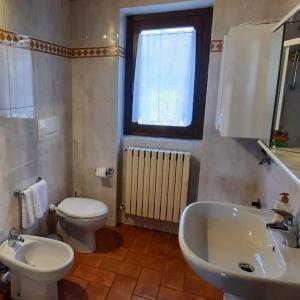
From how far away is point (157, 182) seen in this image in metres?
2.35

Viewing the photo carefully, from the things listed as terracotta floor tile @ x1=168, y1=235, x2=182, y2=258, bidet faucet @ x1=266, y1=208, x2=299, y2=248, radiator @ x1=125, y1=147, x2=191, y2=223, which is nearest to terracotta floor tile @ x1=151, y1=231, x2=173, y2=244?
terracotta floor tile @ x1=168, y1=235, x2=182, y2=258

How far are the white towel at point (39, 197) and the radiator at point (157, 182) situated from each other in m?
0.77

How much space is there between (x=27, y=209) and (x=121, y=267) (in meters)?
0.89

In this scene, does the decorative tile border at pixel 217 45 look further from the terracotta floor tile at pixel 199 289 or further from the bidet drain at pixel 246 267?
the terracotta floor tile at pixel 199 289

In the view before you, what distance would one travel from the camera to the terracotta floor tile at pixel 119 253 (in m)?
2.15

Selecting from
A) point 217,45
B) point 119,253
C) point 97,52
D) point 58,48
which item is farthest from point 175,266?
point 58,48

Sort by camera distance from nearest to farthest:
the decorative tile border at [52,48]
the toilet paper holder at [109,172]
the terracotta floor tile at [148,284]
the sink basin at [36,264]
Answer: the sink basin at [36,264] → the decorative tile border at [52,48] → the terracotta floor tile at [148,284] → the toilet paper holder at [109,172]

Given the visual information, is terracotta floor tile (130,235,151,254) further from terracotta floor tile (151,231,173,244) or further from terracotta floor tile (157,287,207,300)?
terracotta floor tile (157,287,207,300)

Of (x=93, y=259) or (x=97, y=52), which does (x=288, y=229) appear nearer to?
(x=93, y=259)

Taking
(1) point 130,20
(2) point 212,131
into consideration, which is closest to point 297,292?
(2) point 212,131

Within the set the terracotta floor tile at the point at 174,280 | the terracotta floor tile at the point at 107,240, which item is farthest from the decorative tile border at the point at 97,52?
the terracotta floor tile at the point at 174,280

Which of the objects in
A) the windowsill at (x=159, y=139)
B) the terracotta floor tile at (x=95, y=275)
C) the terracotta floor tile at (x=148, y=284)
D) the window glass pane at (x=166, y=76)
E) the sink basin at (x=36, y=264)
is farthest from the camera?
the windowsill at (x=159, y=139)

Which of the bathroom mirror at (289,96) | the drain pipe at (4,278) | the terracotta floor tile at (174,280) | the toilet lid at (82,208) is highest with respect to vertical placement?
the bathroom mirror at (289,96)

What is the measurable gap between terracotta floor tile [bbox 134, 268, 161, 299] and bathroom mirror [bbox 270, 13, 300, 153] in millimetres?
1322
